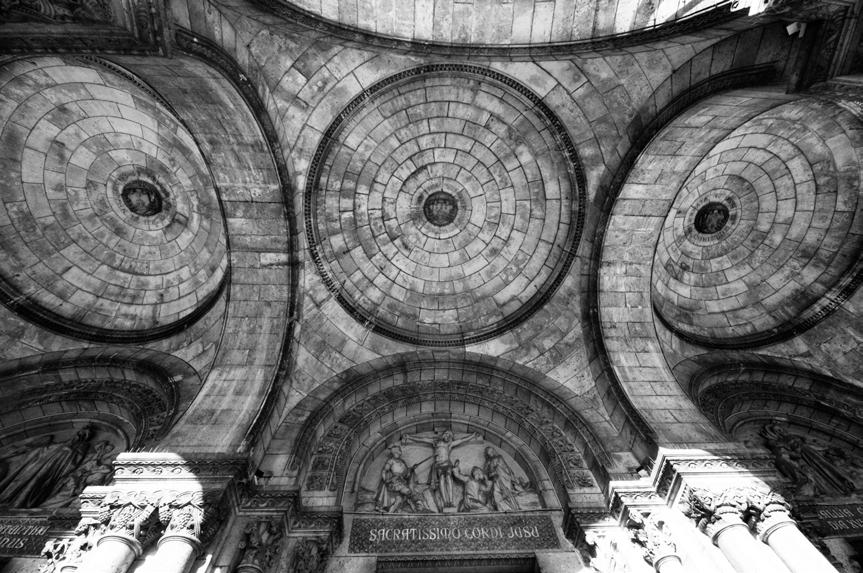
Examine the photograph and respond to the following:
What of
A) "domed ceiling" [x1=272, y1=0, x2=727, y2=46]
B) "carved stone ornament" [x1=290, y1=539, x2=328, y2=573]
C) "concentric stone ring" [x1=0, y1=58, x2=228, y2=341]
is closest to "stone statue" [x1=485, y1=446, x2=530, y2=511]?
"carved stone ornament" [x1=290, y1=539, x2=328, y2=573]

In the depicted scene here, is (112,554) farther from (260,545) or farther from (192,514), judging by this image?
(260,545)

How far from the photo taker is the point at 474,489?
318 inches

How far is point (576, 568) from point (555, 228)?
6.78 meters

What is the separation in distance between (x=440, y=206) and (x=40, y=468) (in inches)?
395

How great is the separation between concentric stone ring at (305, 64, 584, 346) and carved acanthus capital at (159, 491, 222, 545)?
4809 millimetres

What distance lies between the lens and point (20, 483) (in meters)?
7.60

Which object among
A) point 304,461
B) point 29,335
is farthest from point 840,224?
point 29,335

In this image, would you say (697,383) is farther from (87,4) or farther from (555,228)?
(87,4)

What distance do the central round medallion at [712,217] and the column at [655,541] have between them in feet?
24.8

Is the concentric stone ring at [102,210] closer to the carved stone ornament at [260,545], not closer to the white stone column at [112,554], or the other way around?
the white stone column at [112,554]

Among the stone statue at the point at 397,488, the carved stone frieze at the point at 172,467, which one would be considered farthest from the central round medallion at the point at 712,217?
the carved stone frieze at the point at 172,467

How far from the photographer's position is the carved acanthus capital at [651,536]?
6004 mm

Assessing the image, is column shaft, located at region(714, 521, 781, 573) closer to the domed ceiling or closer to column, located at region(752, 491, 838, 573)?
column, located at region(752, 491, 838, 573)

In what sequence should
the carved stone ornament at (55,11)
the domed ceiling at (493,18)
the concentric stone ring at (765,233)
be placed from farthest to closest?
the concentric stone ring at (765,233), the domed ceiling at (493,18), the carved stone ornament at (55,11)
